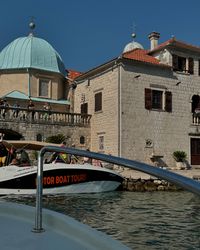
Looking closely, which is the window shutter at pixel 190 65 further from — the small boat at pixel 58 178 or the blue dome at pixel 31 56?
the small boat at pixel 58 178

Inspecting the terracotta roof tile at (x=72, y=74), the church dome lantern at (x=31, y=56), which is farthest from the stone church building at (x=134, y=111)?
the terracotta roof tile at (x=72, y=74)

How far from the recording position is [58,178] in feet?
46.0

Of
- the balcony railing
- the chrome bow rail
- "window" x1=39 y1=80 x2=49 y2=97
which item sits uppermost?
"window" x1=39 y1=80 x2=49 y2=97

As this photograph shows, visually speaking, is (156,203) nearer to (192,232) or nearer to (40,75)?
(192,232)

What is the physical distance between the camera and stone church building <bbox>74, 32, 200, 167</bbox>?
24.3m

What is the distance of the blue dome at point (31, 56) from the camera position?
104 feet

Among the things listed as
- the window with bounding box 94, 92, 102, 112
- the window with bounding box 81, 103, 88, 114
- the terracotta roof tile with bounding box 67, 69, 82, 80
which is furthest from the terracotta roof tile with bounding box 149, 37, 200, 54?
the terracotta roof tile with bounding box 67, 69, 82, 80

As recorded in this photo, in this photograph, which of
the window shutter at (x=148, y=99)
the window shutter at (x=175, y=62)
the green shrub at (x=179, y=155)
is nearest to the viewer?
the window shutter at (x=148, y=99)

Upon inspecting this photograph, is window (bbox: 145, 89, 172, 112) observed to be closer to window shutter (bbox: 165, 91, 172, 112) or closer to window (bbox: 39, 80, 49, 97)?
window shutter (bbox: 165, 91, 172, 112)

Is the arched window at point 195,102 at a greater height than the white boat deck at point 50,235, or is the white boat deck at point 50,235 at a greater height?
the arched window at point 195,102

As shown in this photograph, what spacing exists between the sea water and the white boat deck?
2.09 meters

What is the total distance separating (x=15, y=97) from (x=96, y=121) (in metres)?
7.51

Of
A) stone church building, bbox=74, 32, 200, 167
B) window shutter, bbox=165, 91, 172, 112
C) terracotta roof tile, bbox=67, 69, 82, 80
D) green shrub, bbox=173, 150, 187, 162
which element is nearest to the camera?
stone church building, bbox=74, 32, 200, 167

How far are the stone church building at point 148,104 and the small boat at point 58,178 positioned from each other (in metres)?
8.42
